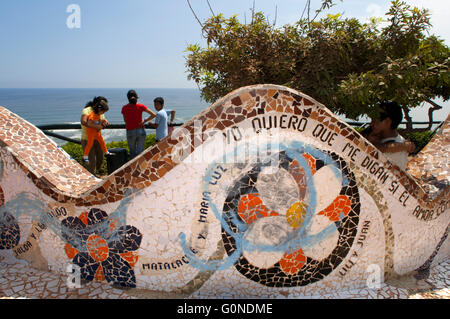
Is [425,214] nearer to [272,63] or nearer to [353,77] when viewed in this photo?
[353,77]

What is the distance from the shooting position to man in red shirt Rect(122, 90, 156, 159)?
18.9ft

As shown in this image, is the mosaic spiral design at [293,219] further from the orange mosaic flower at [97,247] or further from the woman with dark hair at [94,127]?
A: the woman with dark hair at [94,127]

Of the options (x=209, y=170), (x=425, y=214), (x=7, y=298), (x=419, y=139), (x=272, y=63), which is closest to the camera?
(x=209, y=170)

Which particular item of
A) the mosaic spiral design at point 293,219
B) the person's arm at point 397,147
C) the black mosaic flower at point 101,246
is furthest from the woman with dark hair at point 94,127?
the person's arm at point 397,147

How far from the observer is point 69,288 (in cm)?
286

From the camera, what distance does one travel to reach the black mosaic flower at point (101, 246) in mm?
2748

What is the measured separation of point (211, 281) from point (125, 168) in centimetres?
118

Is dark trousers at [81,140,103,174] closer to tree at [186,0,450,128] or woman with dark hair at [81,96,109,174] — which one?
woman with dark hair at [81,96,109,174]

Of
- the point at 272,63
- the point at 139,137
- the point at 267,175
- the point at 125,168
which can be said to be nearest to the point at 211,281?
the point at 267,175

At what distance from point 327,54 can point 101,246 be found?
10.0ft

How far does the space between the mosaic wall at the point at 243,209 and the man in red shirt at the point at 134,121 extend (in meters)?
2.86

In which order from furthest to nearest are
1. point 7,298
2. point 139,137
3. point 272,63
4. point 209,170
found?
1. point 139,137
2. point 272,63
3. point 7,298
4. point 209,170

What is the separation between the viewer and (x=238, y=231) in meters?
2.65

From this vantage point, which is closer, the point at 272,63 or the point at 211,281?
the point at 211,281
